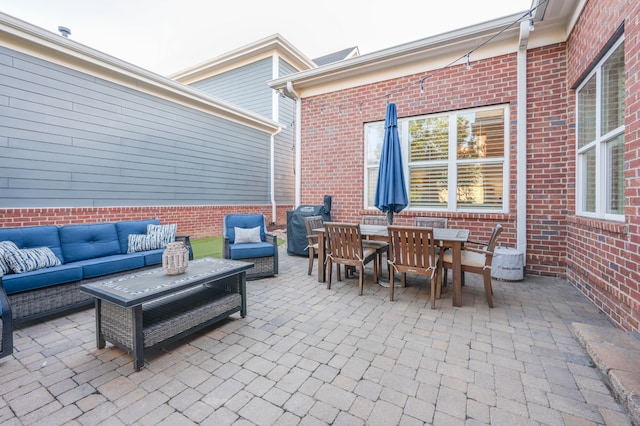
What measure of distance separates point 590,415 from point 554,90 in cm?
455

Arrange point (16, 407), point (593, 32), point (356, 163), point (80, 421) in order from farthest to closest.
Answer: point (356, 163)
point (593, 32)
point (16, 407)
point (80, 421)

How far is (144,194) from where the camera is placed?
6109 millimetres

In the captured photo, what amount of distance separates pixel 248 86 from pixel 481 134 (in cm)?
A: 854

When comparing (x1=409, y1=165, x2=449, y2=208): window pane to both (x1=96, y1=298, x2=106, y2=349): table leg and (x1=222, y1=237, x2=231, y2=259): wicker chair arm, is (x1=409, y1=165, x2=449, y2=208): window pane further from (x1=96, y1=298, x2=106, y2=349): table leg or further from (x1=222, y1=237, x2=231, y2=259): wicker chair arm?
(x1=96, y1=298, x2=106, y2=349): table leg

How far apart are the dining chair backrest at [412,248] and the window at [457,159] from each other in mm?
2264

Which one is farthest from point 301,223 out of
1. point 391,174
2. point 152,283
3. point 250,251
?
point 152,283

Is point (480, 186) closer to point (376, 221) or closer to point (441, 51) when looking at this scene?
point (376, 221)

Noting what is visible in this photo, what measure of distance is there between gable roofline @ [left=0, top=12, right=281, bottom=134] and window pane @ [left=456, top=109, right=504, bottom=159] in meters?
6.05

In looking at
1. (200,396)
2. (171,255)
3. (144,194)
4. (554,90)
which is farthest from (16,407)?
(554,90)

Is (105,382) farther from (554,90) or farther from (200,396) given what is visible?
(554,90)

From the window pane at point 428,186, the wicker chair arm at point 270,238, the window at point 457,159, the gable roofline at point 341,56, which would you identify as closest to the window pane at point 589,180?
the window at point 457,159

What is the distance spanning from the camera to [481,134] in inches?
189

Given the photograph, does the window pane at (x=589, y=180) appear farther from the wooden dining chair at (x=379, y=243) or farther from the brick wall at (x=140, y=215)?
the brick wall at (x=140, y=215)

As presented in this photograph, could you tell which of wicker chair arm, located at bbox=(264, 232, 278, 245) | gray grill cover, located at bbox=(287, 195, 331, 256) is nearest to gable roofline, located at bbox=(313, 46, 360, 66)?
gray grill cover, located at bbox=(287, 195, 331, 256)
